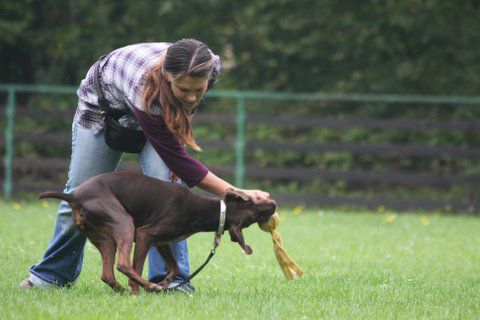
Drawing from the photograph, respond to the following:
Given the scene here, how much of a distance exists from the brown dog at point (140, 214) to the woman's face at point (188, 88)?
628mm

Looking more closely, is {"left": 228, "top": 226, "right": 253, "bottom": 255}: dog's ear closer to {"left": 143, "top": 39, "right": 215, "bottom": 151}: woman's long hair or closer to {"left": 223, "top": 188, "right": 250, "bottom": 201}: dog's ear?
{"left": 223, "top": 188, "right": 250, "bottom": 201}: dog's ear

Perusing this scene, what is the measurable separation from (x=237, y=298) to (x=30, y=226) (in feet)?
17.8

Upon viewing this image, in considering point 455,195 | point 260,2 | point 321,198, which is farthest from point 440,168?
point 260,2

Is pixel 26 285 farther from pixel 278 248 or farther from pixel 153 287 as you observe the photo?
pixel 278 248

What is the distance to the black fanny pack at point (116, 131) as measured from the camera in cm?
544

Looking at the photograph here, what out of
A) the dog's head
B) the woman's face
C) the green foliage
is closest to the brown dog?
the dog's head

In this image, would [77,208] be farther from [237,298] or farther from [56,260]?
[237,298]

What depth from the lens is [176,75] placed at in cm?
499

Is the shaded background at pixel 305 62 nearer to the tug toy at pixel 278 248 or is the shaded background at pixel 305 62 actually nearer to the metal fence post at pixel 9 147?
the metal fence post at pixel 9 147

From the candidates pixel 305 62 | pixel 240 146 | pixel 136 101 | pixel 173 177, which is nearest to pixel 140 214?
pixel 173 177

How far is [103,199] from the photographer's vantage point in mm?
5230

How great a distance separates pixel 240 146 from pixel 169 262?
9192mm

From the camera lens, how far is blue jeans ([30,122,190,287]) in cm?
561

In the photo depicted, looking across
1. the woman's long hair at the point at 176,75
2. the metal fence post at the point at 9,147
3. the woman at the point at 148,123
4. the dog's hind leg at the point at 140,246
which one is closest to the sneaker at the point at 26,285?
the woman at the point at 148,123
